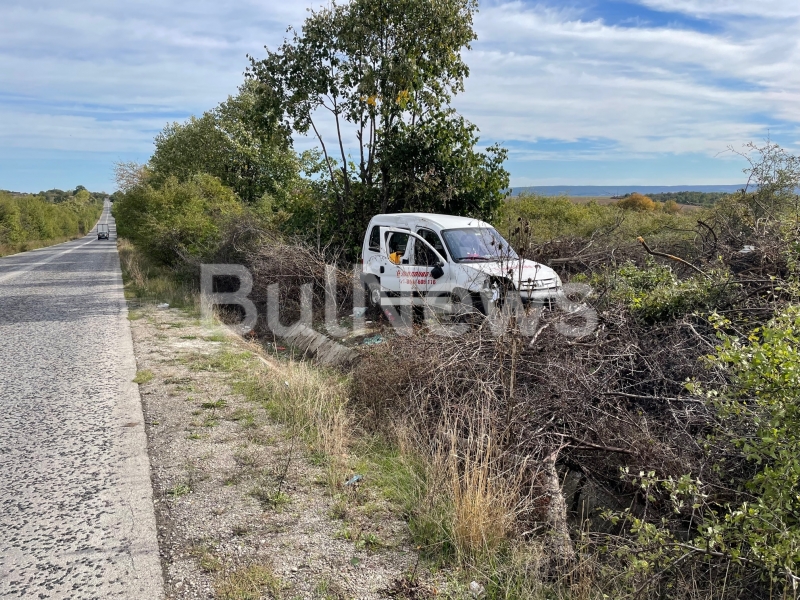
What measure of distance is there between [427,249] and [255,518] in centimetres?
701

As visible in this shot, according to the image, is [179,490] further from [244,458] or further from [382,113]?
[382,113]

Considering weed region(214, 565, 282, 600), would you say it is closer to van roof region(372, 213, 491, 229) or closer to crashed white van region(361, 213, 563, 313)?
crashed white van region(361, 213, 563, 313)

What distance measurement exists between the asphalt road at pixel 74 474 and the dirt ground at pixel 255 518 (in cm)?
18

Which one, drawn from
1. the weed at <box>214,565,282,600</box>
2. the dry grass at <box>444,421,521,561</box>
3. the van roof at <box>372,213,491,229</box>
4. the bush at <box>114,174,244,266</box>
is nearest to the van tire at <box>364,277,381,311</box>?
the van roof at <box>372,213,491,229</box>

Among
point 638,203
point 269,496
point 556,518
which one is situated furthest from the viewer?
point 638,203

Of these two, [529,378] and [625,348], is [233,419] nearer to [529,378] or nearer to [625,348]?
[529,378]

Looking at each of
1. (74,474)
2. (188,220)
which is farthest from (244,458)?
(188,220)

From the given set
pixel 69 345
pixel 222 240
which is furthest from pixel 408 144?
pixel 69 345

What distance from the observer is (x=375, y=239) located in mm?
11812

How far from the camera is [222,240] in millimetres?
16781

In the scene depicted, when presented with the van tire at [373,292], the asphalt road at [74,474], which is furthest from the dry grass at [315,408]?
→ the van tire at [373,292]

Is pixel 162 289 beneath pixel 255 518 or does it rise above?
above

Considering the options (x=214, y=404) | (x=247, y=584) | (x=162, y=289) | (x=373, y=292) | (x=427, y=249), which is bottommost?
(x=247, y=584)

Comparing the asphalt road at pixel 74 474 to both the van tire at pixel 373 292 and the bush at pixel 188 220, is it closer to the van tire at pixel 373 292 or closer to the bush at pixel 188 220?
the van tire at pixel 373 292
